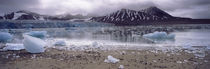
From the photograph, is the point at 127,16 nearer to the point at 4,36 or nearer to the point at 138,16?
the point at 138,16

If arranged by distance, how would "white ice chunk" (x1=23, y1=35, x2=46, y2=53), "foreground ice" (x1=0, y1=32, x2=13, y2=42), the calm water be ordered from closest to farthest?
"white ice chunk" (x1=23, y1=35, x2=46, y2=53) < "foreground ice" (x1=0, y1=32, x2=13, y2=42) < the calm water

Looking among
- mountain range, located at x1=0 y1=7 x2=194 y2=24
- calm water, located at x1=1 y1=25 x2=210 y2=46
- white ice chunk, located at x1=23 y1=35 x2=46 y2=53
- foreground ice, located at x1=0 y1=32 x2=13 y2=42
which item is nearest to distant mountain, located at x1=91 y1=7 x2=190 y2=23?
mountain range, located at x1=0 y1=7 x2=194 y2=24

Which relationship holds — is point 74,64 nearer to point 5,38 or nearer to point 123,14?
point 5,38

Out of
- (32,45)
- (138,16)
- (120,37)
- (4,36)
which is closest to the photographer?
(32,45)

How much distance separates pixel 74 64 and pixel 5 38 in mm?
12090

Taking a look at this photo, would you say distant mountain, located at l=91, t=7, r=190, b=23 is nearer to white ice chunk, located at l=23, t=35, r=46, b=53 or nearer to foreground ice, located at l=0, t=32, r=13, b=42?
foreground ice, located at l=0, t=32, r=13, b=42

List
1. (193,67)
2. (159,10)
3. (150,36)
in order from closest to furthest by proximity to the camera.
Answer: (193,67)
(150,36)
(159,10)

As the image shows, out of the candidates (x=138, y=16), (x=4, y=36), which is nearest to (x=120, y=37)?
(x=4, y=36)

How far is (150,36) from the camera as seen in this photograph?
67.8 feet

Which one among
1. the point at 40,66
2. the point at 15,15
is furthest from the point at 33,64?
the point at 15,15

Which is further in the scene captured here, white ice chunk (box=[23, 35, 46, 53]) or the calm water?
the calm water

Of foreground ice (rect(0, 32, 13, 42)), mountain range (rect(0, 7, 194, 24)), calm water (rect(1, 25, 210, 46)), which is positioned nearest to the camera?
foreground ice (rect(0, 32, 13, 42))

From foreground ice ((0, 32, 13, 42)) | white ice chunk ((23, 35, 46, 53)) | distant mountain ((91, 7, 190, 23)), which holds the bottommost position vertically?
distant mountain ((91, 7, 190, 23))

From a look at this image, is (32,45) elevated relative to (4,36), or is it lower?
elevated
